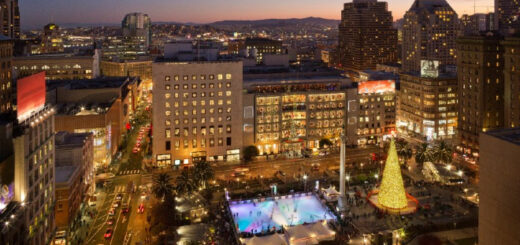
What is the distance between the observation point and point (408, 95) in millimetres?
137125

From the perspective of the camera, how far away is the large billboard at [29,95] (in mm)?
52812

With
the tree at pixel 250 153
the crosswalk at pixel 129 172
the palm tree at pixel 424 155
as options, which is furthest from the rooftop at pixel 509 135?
the crosswalk at pixel 129 172

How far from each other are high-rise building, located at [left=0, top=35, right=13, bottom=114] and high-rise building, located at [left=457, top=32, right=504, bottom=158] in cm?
11234

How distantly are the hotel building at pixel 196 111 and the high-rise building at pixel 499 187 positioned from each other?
230ft

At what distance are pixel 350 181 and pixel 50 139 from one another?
56397 mm

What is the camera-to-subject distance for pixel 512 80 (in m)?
96.2

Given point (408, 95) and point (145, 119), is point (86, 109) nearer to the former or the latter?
point (145, 119)

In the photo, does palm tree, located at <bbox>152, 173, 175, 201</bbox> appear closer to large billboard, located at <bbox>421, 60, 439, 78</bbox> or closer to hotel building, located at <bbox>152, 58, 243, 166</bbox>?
hotel building, located at <bbox>152, 58, 243, 166</bbox>

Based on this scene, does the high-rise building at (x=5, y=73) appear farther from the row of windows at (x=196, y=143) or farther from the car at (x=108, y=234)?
the car at (x=108, y=234)

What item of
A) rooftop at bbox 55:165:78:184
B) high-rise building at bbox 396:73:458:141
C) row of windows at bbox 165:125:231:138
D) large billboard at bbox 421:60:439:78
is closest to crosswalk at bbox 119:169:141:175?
row of windows at bbox 165:125:231:138

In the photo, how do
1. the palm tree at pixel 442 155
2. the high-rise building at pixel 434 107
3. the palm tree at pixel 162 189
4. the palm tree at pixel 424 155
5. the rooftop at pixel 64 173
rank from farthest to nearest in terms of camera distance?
the high-rise building at pixel 434 107, the palm tree at pixel 442 155, the palm tree at pixel 424 155, the palm tree at pixel 162 189, the rooftop at pixel 64 173

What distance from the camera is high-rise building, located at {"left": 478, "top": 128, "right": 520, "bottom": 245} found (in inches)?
1428

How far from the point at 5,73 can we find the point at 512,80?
11533cm

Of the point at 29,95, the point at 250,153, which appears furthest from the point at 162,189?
the point at 250,153
